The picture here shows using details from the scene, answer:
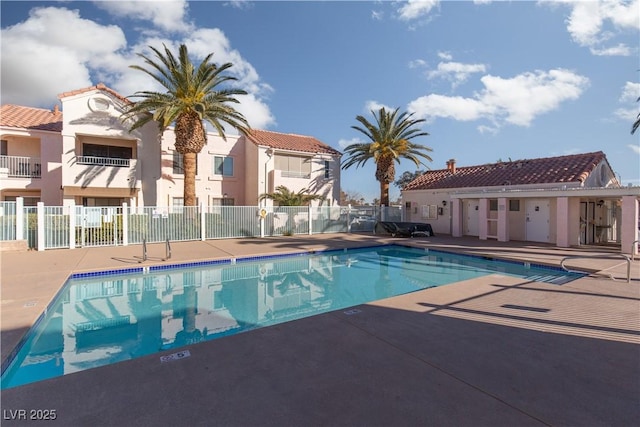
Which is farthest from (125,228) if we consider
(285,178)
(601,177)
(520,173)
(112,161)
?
(601,177)

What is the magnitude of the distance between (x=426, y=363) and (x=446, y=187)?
2006 centimetres

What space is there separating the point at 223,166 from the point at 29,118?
1223cm

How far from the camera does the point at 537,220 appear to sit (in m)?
17.5

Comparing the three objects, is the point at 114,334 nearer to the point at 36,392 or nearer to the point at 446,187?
the point at 36,392

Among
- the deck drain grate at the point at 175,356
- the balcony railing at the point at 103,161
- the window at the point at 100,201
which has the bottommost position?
the deck drain grate at the point at 175,356

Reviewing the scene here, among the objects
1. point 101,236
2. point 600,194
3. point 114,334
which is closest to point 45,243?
point 101,236

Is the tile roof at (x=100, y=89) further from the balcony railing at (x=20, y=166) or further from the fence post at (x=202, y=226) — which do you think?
the fence post at (x=202, y=226)

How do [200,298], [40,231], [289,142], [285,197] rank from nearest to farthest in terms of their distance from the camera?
[200,298]
[40,231]
[285,197]
[289,142]

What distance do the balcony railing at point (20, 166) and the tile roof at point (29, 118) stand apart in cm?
192

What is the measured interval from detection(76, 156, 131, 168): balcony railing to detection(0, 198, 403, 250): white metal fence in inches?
237

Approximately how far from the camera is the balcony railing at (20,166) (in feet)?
60.2

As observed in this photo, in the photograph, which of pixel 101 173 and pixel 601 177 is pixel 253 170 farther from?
pixel 601 177

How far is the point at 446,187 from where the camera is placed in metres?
22.2

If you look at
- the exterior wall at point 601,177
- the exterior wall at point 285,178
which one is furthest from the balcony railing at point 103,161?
the exterior wall at point 601,177
